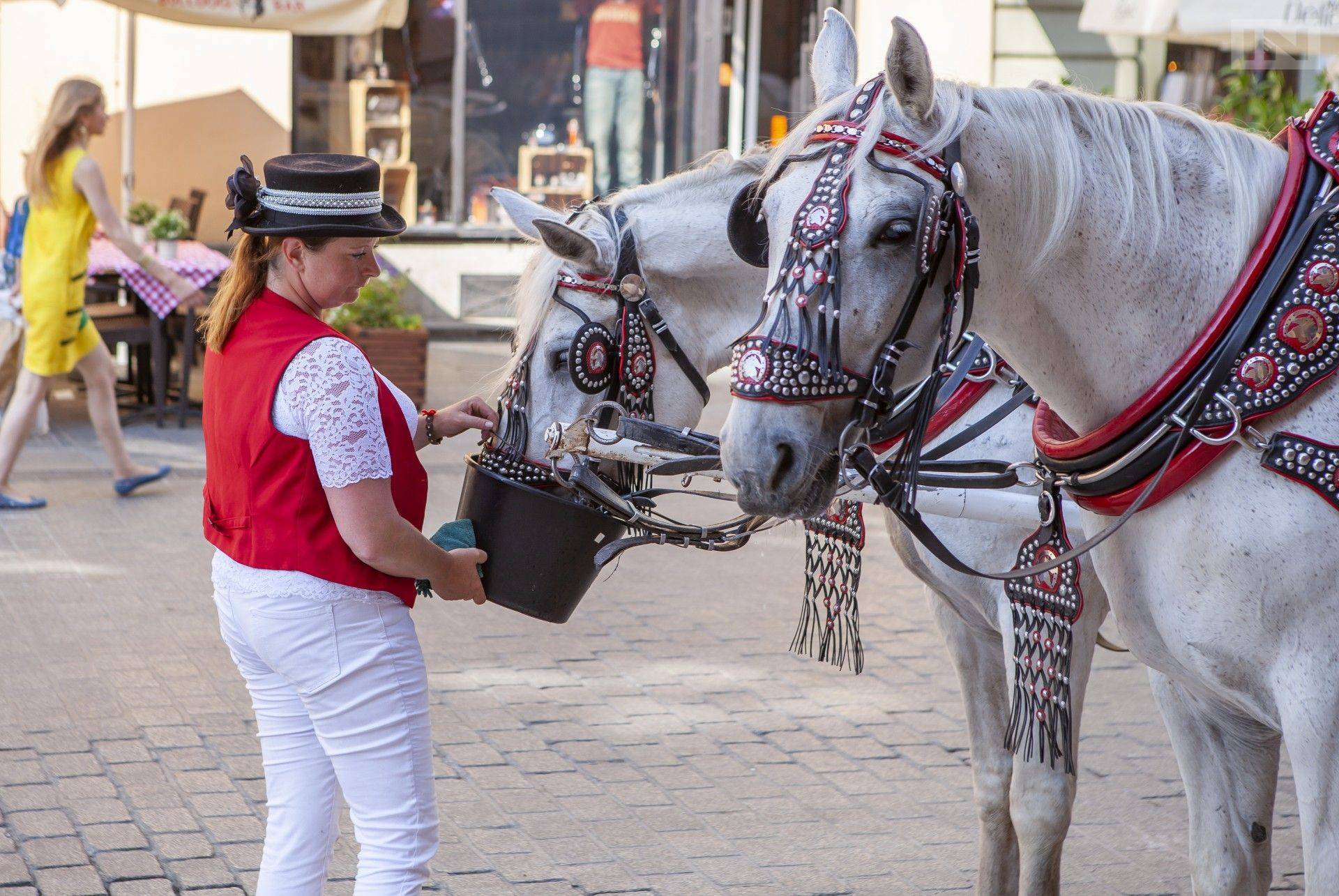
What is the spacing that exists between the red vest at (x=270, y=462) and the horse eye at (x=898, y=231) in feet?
3.38

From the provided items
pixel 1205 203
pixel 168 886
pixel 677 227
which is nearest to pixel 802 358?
pixel 1205 203

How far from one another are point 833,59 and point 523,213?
89 centimetres

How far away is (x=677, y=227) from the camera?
322 cm

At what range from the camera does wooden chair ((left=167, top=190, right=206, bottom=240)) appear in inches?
455

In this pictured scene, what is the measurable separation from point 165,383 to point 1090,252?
27.8ft

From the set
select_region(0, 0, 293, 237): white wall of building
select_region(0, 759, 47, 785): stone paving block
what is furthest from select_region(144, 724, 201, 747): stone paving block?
select_region(0, 0, 293, 237): white wall of building

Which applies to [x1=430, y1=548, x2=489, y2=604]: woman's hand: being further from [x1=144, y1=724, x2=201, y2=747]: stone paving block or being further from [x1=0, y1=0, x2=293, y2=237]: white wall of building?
[x1=0, y1=0, x2=293, y2=237]: white wall of building

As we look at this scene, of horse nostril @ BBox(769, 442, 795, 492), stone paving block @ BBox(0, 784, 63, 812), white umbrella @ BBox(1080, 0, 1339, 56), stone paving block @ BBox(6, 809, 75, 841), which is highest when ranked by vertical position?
white umbrella @ BBox(1080, 0, 1339, 56)

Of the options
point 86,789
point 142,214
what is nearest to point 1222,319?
point 86,789

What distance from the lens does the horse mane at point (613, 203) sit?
10.5 feet

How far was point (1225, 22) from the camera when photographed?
7.94 metres

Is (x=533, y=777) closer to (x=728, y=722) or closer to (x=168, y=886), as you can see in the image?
(x=728, y=722)

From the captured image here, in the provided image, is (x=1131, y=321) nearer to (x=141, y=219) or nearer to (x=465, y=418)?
(x=465, y=418)

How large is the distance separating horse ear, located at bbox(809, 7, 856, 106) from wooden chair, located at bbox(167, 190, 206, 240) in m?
9.56
